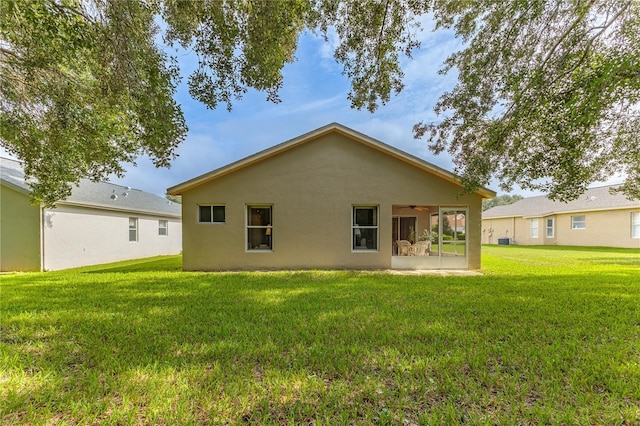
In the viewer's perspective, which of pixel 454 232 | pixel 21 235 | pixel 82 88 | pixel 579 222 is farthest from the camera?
pixel 579 222

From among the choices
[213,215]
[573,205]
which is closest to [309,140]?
[213,215]

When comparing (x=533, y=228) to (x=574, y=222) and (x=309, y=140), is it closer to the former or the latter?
(x=574, y=222)

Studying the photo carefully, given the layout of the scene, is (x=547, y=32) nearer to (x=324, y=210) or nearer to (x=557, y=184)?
(x=557, y=184)

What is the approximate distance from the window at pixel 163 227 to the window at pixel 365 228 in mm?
14540

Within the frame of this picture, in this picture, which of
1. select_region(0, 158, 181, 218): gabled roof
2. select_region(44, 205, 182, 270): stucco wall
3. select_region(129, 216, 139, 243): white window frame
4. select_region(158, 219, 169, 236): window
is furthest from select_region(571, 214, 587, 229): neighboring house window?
select_region(129, 216, 139, 243): white window frame

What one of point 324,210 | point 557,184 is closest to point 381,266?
point 324,210

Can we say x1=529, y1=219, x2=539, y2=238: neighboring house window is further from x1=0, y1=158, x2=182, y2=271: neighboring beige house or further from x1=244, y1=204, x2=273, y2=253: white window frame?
x1=0, y1=158, x2=182, y2=271: neighboring beige house

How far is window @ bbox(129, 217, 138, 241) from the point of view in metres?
15.9

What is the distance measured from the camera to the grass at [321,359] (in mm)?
2309

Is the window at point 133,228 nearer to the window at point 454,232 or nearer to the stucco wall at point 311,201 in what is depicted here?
the stucco wall at point 311,201

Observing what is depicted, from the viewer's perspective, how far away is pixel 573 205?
2216 centimetres

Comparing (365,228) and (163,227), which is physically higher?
(365,228)

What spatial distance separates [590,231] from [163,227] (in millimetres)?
31863

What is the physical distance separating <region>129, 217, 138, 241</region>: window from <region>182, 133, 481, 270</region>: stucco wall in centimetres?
840
